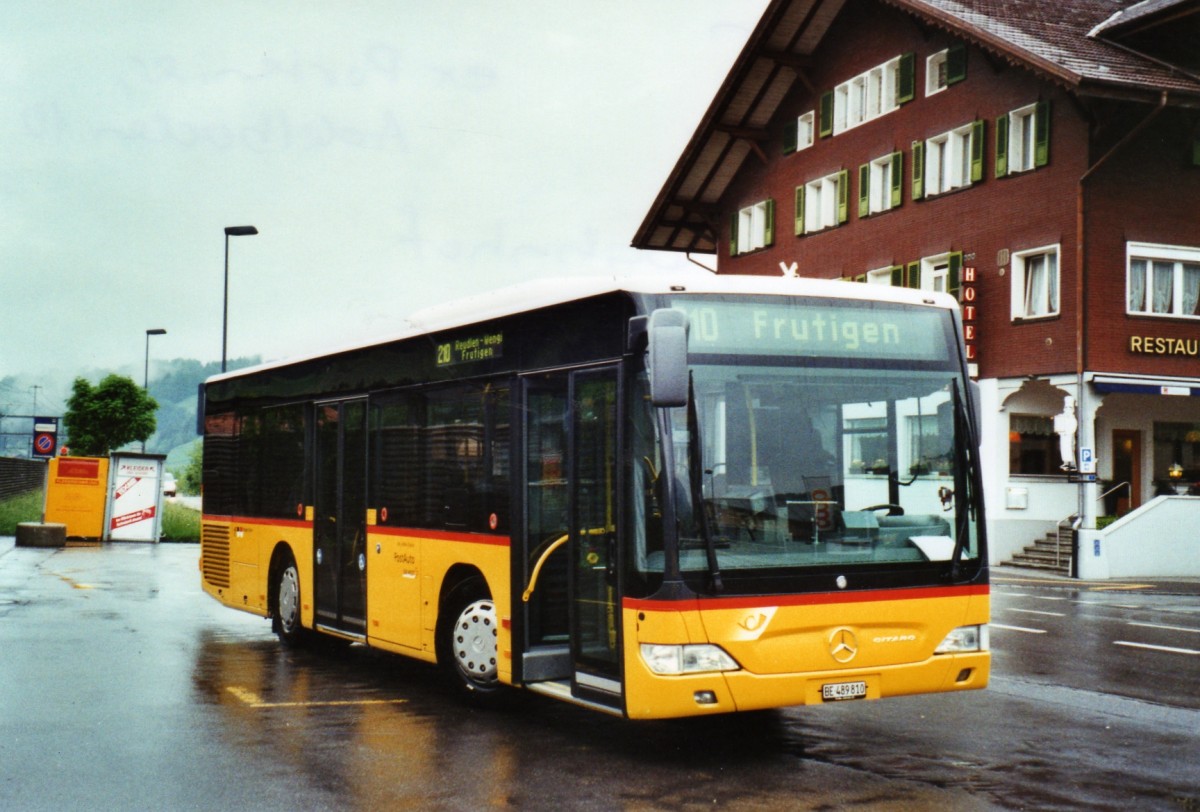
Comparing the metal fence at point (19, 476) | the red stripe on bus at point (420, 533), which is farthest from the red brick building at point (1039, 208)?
the metal fence at point (19, 476)

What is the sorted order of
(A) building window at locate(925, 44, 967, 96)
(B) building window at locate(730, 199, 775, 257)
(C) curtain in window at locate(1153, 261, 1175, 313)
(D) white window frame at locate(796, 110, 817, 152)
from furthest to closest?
(B) building window at locate(730, 199, 775, 257), (D) white window frame at locate(796, 110, 817, 152), (A) building window at locate(925, 44, 967, 96), (C) curtain in window at locate(1153, 261, 1175, 313)

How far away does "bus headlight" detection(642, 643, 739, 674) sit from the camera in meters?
7.74

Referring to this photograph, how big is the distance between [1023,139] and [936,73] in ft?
12.9

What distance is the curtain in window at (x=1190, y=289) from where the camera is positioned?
30.9m

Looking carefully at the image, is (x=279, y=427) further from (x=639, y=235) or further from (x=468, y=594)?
(x=639, y=235)

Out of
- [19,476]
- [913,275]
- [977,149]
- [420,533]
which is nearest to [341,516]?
[420,533]

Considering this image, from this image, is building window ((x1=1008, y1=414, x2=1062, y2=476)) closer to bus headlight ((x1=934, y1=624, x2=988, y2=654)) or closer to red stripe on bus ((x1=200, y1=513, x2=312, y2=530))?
red stripe on bus ((x1=200, y1=513, x2=312, y2=530))

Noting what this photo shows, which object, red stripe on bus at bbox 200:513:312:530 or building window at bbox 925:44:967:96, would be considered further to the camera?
building window at bbox 925:44:967:96

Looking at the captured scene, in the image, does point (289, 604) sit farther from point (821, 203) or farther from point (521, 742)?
point (821, 203)

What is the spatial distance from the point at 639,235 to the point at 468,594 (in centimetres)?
3636

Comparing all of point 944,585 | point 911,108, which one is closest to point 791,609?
point 944,585

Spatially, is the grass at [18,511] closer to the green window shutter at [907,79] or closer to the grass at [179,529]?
the grass at [179,529]

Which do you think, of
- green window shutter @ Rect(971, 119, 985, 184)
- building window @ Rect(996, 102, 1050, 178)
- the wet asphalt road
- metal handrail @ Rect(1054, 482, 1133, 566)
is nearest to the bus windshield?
the wet asphalt road

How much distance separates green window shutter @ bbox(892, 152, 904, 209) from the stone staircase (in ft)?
30.5
